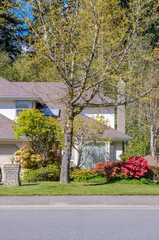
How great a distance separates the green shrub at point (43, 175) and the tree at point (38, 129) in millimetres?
1101

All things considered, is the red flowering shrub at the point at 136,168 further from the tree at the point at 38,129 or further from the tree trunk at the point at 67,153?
the tree at the point at 38,129

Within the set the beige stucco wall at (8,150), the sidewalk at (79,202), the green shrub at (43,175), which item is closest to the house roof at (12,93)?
the beige stucco wall at (8,150)

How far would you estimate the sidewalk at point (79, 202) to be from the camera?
11117 millimetres

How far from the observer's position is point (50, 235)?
738 centimetres

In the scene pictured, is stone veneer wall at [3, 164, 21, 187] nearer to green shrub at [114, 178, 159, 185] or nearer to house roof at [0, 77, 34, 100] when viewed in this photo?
green shrub at [114, 178, 159, 185]

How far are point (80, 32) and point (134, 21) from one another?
2735 mm

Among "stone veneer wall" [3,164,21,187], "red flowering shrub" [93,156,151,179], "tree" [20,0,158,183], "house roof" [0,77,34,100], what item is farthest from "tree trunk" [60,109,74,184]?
"house roof" [0,77,34,100]

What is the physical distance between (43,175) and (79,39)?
7426 millimetres

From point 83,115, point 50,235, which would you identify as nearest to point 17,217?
point 50,235

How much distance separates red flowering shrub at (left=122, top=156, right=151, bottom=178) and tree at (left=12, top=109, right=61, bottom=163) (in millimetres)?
4187

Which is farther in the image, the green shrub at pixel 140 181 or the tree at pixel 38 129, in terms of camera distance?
the tree at pixel 38 129

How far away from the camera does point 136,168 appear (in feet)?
59.4

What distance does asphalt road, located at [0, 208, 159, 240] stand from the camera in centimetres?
738

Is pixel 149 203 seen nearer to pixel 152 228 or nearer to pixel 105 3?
pixel 152 228
